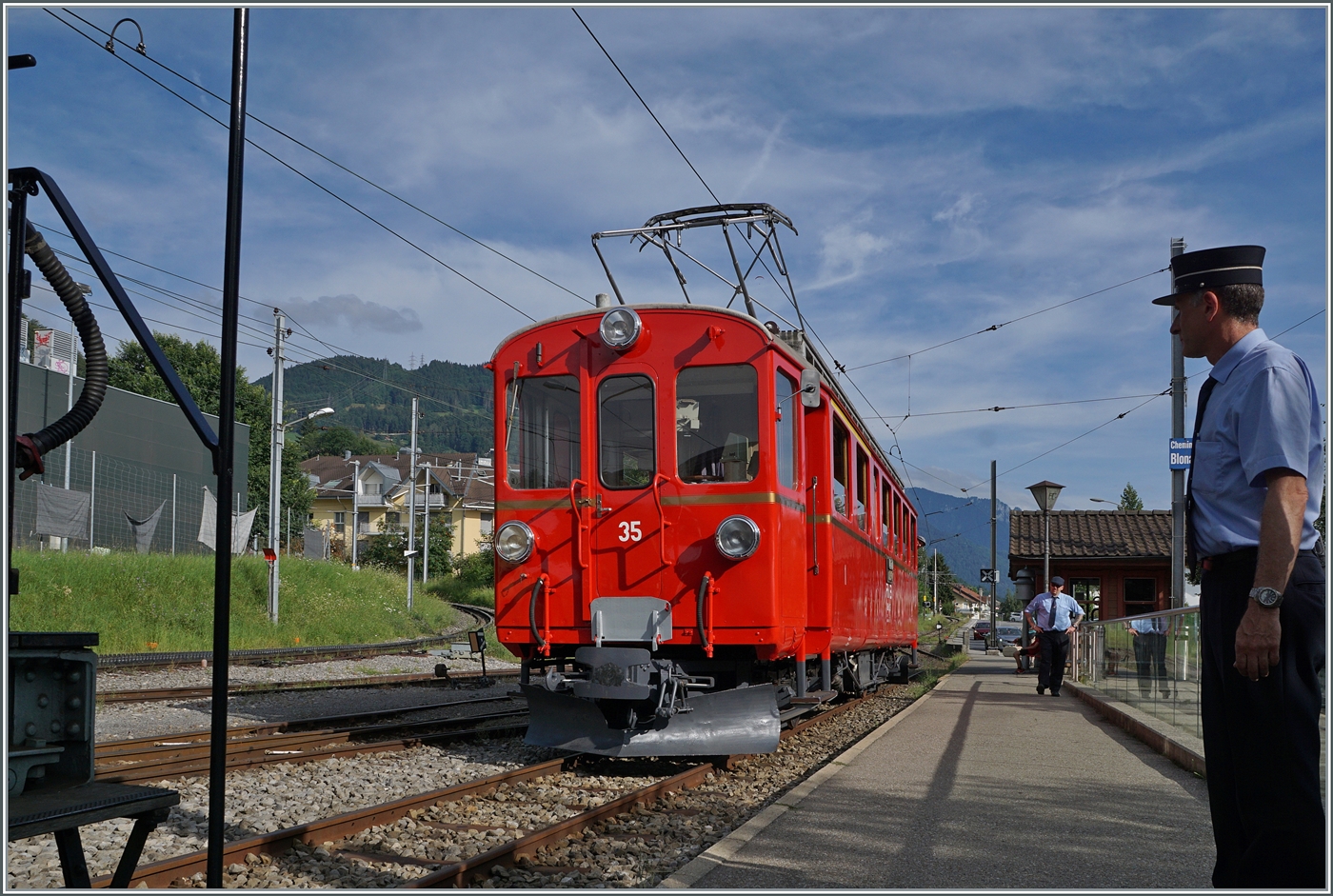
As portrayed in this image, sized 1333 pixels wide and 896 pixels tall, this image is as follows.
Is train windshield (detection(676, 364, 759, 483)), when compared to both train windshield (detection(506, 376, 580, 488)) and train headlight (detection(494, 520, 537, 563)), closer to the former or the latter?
train windshield (detection(506, 376, 580, 488))

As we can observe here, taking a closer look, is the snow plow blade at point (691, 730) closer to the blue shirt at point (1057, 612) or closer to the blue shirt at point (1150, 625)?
the blue shirt at point (1150, 625)

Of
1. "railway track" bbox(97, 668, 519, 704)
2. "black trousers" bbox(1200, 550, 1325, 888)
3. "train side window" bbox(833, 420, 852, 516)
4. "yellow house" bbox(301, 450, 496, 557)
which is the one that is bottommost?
"railway track" bbox(97, 668, 519, 704)

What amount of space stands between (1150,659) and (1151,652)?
2.7 inches

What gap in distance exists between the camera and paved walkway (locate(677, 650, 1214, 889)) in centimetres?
461

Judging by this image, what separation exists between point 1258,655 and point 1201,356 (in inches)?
38.9

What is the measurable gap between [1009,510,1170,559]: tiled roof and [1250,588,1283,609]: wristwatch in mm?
21909

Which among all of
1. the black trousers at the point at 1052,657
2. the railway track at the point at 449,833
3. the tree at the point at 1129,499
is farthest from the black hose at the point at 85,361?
the tree at the point at 1129,499

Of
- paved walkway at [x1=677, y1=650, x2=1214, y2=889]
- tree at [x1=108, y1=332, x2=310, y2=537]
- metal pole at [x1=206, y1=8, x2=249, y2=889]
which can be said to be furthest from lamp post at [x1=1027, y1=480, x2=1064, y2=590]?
tree at [x1=108, y1=332, x2=310, y2=537]

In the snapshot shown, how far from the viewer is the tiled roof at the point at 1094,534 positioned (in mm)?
24375

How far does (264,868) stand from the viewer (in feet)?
15.5

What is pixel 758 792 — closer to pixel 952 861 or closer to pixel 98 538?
pixel 952 861

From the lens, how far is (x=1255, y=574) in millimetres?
3141

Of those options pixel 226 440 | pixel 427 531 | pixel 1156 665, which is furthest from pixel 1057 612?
pixel 427 531

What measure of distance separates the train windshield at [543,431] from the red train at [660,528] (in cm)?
1
